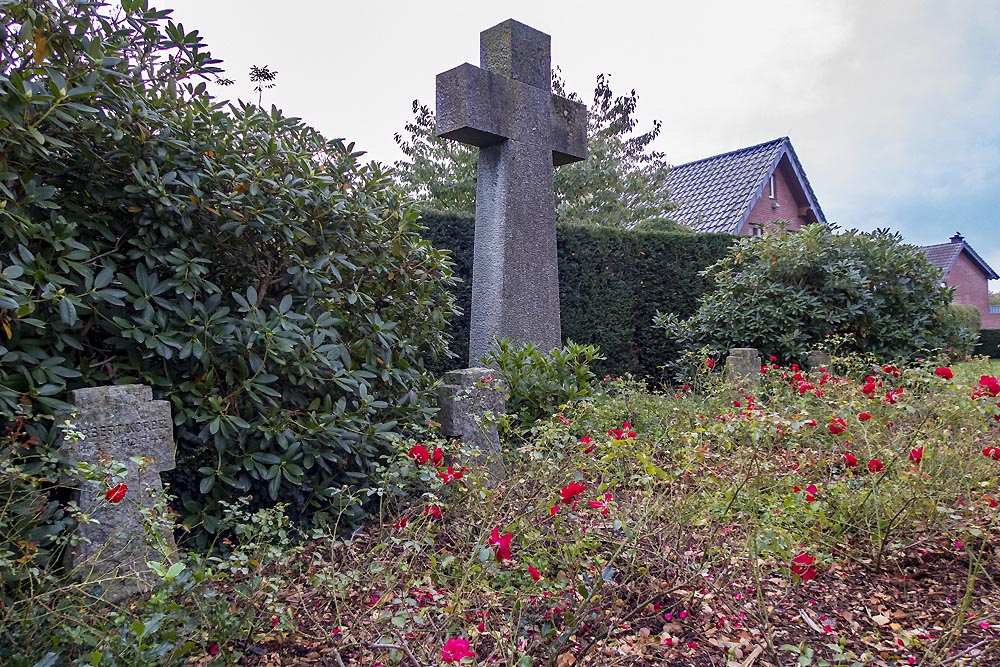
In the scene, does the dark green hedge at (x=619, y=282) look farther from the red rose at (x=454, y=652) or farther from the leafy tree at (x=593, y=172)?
the red rose at (x=454, y=652)

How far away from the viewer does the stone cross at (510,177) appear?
516 cm

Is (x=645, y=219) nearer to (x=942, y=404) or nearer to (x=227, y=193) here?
(x=942, y=404)

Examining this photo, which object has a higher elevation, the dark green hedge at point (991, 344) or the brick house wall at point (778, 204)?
the brick house wall at point (778, 204)

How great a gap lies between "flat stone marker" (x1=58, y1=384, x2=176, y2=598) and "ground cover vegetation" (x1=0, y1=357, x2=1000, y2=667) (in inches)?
5.6

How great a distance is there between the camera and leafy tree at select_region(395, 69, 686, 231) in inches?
487

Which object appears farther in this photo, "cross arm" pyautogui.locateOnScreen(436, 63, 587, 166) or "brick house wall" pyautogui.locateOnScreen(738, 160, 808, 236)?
"brick house wall" pyautogui.locateOnScreen(738, 160, 808, 236)

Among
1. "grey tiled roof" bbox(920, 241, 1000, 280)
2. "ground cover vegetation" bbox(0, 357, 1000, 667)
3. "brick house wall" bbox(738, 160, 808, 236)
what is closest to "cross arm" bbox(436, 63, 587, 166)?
"ground cover vegetation" bbox(0, 357, 1000, 667)

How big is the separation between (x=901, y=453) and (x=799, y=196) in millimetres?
18211

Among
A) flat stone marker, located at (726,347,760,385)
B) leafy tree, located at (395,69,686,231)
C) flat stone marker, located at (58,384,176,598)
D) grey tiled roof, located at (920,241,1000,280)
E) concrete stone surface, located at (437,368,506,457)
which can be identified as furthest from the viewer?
grey tiled roof, located at (920,241,1000,280)

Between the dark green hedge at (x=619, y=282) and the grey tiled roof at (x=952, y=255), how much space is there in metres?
27.1

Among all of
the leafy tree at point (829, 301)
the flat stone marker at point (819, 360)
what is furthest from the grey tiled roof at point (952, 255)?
the flat stone marker at point (819, 360)

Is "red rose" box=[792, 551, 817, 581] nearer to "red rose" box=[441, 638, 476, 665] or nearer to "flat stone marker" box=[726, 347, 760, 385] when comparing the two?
"red rose" box=[441, 638, 476, 665]

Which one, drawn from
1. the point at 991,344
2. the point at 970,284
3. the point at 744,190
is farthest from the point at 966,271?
the point at 744,190

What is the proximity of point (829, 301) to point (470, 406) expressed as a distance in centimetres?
502
